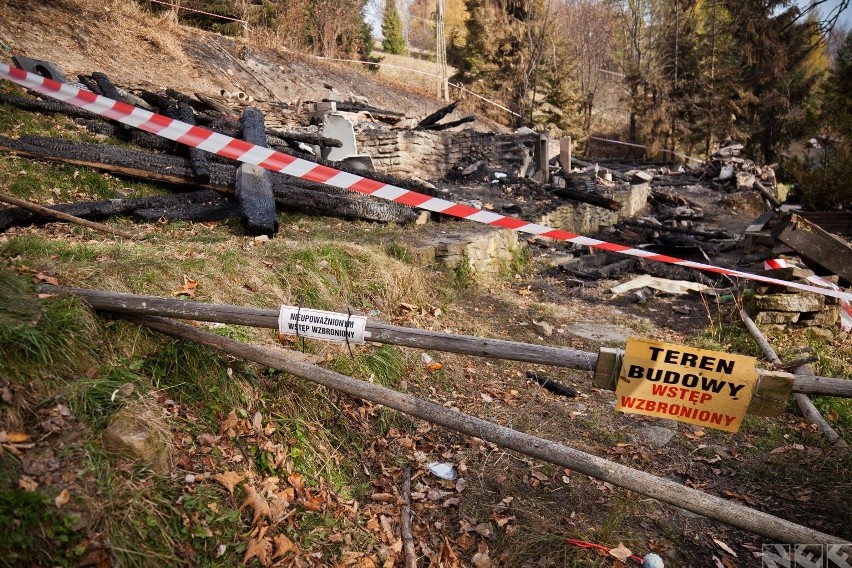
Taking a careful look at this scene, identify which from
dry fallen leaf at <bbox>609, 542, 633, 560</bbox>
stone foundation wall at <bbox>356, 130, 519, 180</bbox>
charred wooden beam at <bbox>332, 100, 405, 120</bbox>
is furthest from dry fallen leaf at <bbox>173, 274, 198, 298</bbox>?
charred wooden beam at <bbox>332, 100, 405, 120</bbox>

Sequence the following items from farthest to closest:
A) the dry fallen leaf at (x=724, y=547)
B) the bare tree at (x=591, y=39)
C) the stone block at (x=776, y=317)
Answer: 1. the bare tree at (x=591, y=39)
2. the stone block at (x=776, y=317)
3. the dry fallen leaf at (x=724, y=547)

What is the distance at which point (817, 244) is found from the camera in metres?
7.09

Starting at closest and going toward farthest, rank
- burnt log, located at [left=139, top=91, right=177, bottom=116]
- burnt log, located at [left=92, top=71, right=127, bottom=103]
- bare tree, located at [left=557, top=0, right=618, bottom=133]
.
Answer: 1. burnt log, located at [left=92, top=71, right=127, bottom=103]
2. burnt log, located at [left=139, top=91, right=177, bottom=116]
3. bare tree, located at [left=557, top=0, right=618, bottom=133]

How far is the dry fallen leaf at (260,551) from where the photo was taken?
2.59 metres

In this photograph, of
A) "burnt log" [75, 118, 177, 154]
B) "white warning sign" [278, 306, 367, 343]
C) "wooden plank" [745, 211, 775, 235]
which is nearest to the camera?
"white warning sign" [278, 306, 367, 343]

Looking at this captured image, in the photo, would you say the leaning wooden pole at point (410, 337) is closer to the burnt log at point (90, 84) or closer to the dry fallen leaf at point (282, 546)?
the dry fallen leaf at point (282, 546)

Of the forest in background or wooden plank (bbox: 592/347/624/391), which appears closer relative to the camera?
wooden plank (bbox: 592/347/624/391)

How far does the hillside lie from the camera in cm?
250

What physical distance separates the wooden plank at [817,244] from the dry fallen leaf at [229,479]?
25.1 ft

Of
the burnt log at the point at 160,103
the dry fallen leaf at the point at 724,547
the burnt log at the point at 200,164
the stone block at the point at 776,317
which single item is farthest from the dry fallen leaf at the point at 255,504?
the burnt log at the point at 160,103

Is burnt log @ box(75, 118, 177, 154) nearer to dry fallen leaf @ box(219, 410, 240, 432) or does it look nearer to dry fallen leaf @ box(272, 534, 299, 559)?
dry fallen leaf @ box(219, 410, 240, 432)

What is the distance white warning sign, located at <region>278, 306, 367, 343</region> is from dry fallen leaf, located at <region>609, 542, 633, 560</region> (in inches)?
75.6

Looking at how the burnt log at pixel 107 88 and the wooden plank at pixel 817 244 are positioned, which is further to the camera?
the burnt log at pixel 107 88

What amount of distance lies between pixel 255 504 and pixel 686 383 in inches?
→ 89.5
